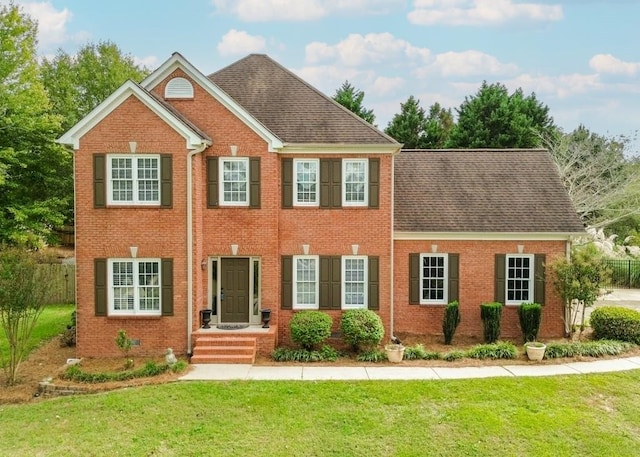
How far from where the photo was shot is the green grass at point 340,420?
8.65 m

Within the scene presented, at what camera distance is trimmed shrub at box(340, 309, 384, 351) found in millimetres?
13828

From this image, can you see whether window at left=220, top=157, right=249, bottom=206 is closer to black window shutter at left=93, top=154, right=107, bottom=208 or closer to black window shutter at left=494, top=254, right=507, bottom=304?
black window shutter at left=93, top=154, right=107, bottom=208

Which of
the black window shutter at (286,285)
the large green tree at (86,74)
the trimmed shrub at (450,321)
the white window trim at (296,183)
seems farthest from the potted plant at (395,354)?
the large green tree at (86,74)

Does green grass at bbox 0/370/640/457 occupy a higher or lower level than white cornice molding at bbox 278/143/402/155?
lower

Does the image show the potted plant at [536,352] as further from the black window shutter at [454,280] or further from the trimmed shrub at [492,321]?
the black window shutter at [454,280]

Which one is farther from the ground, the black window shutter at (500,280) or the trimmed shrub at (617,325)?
the black window shutter at (500,280)

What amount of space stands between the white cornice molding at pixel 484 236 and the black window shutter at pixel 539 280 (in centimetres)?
Result: 76

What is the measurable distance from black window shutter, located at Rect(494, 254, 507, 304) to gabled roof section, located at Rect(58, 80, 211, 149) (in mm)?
10607

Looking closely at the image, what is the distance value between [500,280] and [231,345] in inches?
365

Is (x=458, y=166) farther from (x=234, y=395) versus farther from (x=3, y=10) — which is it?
(x=3, y=10)

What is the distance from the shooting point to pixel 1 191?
25422 millimetres

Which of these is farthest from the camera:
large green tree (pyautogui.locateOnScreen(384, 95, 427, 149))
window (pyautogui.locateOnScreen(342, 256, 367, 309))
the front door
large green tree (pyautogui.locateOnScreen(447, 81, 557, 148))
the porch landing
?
large green tree (pyautogui.locateOnScreen(384, 95, 427, 149))

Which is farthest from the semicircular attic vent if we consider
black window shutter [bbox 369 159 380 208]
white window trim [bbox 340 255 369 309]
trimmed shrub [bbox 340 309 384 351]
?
trimmed shrub [bbox 340 309 384 351]

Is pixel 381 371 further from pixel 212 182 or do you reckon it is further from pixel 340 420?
pixel 212 182
